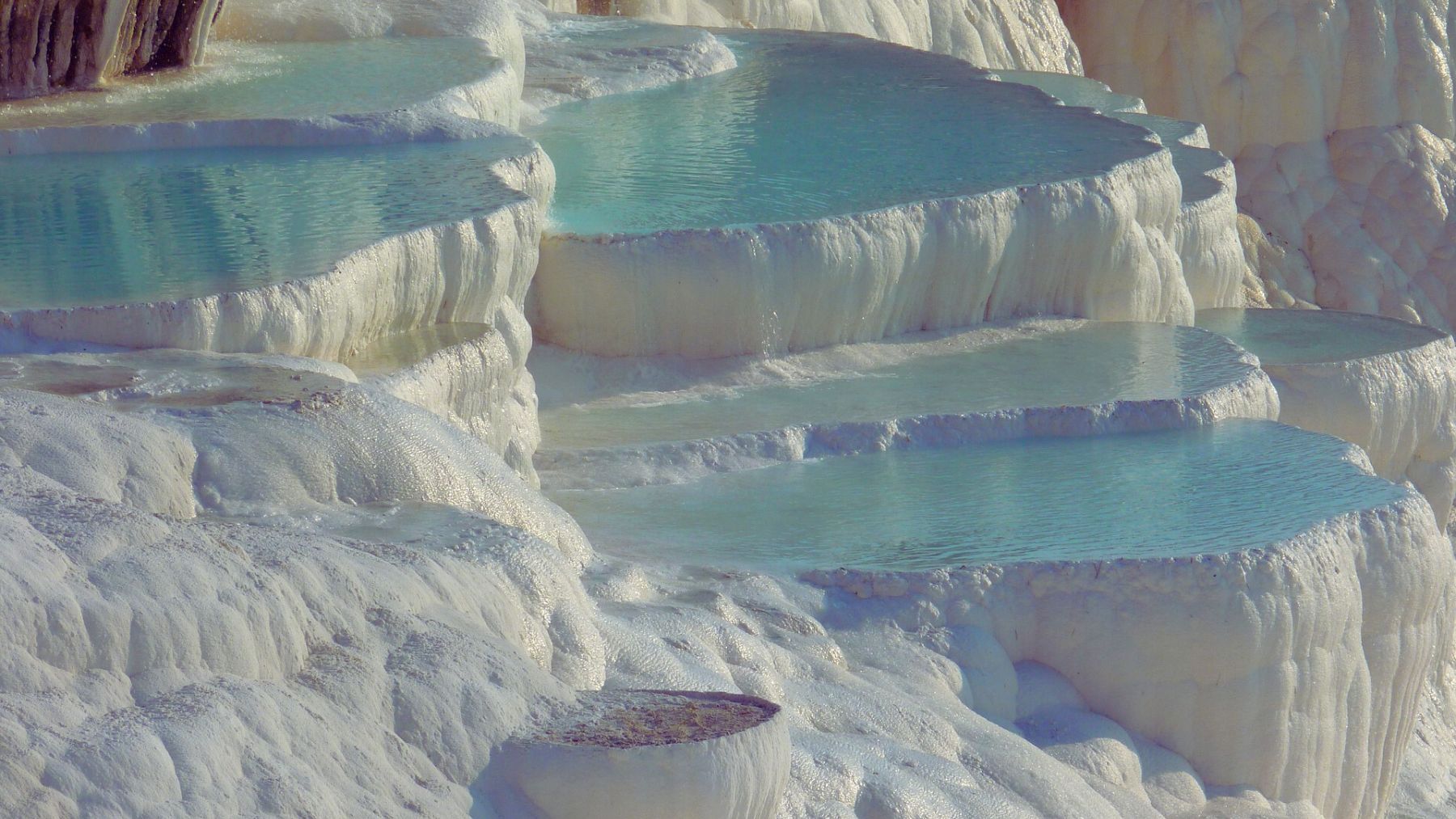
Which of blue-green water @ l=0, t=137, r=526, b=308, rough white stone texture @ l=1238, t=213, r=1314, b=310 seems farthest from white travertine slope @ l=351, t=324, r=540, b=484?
rough white stone texture @ l=1238, t=213, r=1314, b=310

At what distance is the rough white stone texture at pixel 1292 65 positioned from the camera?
15.7m

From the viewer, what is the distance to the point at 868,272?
7652mm

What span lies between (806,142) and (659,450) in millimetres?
2956

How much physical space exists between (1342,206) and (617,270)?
997cm

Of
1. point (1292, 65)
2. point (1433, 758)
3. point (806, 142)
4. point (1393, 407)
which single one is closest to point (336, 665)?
point (1433, 758)

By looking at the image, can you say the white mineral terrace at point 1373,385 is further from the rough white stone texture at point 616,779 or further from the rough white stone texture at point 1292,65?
the rough white stone texture at point 1292,65

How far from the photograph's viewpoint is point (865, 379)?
295 inches

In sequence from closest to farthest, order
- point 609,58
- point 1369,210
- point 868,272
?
1. point 868,272
2. point 609,58
3. point 1369,210

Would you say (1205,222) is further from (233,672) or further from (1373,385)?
(233,672)

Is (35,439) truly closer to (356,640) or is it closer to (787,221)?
(356,640)

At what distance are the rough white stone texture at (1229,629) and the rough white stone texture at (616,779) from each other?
6.81 ft

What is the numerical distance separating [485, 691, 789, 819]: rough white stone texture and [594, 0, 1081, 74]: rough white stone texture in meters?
8.94

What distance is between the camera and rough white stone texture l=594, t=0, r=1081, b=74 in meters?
12.8

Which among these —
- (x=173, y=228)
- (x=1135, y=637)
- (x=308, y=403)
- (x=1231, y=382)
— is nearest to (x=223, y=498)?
(x=308, y=403)
